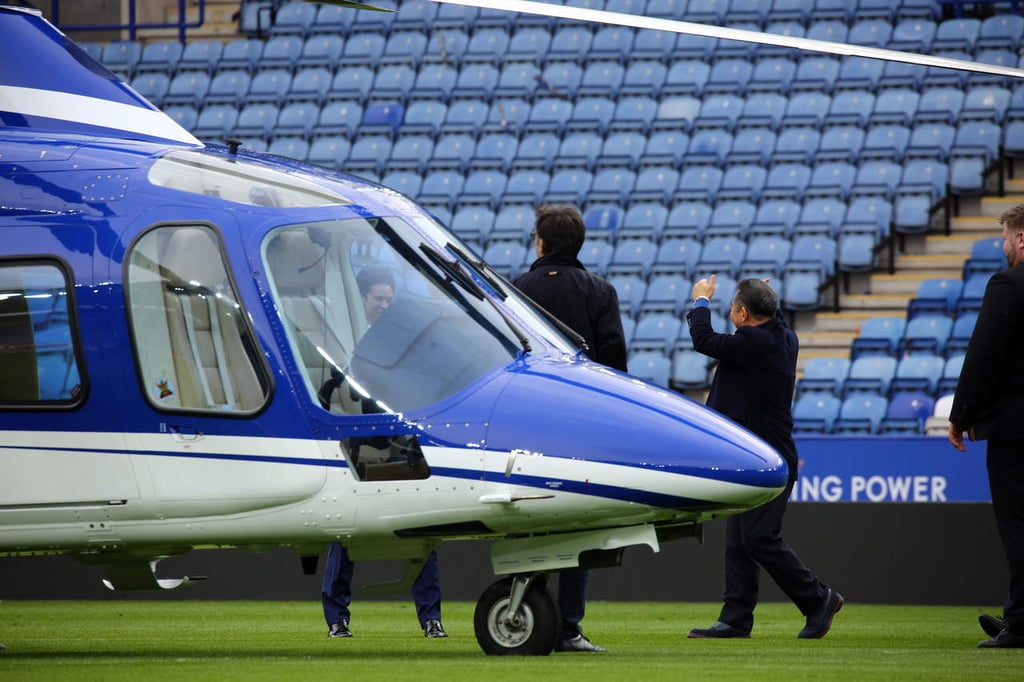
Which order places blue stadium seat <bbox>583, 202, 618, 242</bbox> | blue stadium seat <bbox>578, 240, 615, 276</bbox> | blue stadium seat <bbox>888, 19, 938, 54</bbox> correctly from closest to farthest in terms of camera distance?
blue stadium seat <bbox>578, 240, 615, 276</bbox> → blue stadium seat <bbox>583, 202, 618, 242</bbox> → blue stadium seat <bbox>888, 19, 938, 54</bbox>

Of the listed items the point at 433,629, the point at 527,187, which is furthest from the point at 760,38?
the point at 527,187

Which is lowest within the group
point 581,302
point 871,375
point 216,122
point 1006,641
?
point 1006,641

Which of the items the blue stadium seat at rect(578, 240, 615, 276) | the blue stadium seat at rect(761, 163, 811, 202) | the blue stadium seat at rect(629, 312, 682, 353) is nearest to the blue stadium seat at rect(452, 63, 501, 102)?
the blue stadium seat at rect(578, 240, 615, 276)

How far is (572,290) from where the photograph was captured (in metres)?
8.40

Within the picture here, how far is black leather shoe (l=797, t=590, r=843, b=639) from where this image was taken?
866 centimetres

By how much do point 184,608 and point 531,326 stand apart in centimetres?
532

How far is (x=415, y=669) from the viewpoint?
22.0ft

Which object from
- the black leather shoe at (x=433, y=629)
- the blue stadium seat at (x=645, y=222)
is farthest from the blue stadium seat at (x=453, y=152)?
the black leather shoe at (x=433, y=629)

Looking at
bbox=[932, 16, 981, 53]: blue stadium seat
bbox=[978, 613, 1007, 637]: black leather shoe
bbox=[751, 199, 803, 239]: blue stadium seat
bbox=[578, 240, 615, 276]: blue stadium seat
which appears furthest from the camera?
bbox=[932, 16, 981, 53]: blue stadium seat

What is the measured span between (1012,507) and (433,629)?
3.14m

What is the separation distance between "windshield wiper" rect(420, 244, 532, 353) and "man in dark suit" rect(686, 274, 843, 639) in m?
1.39

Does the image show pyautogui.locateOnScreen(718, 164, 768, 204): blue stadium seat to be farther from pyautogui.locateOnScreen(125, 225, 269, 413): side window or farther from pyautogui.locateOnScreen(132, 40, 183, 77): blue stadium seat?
pyautogui.locateOnScreen(125, 225, 269, 413): side window

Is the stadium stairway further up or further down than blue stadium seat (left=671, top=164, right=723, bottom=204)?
further down

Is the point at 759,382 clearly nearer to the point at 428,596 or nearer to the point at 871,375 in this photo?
the point at 428,596
